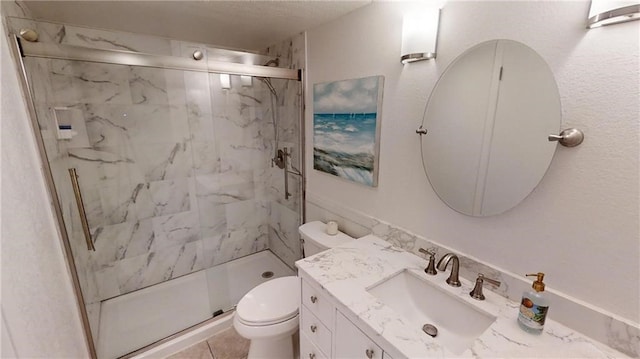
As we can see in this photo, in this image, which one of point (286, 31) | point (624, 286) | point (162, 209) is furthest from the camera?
point (162, 209)

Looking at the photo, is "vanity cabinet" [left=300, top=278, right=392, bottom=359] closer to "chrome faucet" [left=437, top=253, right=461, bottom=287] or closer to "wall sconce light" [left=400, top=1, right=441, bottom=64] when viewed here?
"chrome faucet" [left=437, top=253, right=461, bottom=287]

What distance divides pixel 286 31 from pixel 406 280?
1898 millimetres

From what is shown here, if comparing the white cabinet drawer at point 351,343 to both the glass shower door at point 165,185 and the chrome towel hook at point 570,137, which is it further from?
the glass shower door at point 165,185

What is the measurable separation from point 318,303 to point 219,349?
1.12 metres

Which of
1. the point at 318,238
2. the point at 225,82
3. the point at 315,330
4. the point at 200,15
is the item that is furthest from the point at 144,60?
the point at 315,330

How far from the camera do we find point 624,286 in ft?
2.56

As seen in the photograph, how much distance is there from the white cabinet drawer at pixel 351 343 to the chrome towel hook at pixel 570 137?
93 cm

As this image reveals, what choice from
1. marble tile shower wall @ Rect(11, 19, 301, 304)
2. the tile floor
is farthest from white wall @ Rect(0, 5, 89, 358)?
the tile floor

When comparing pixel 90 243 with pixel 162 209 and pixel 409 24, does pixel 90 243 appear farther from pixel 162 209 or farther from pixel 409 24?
pixel 409 24

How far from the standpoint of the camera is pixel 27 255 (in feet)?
3.16

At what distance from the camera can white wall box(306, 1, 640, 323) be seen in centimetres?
76

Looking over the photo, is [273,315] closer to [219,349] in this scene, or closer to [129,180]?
[219,349]

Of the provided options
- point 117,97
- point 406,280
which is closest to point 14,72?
point 117,97

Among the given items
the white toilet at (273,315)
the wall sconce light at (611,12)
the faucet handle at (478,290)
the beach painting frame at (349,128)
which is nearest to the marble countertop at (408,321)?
the faucet handle at (478,290)
